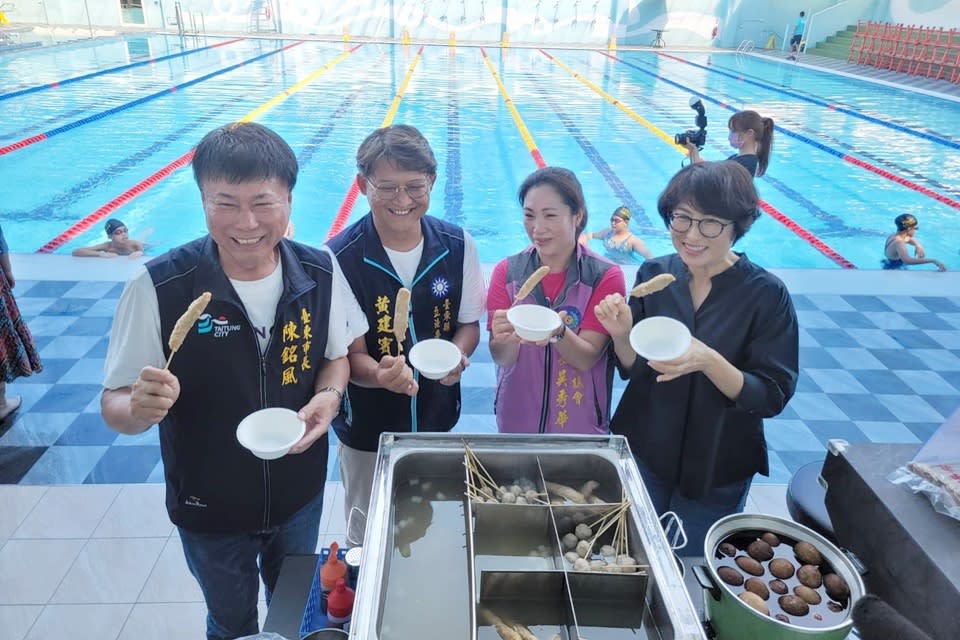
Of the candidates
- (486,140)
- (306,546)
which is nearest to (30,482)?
(306,546)

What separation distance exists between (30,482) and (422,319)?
8.08 feet

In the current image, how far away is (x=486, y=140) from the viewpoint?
11.5 meters

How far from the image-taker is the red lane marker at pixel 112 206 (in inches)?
280

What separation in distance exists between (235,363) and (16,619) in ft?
5.81

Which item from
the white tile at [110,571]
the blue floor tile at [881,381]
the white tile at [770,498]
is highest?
the blue floor tile at [881,381]

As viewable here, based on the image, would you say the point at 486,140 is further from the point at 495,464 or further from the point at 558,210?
the point at 495,464

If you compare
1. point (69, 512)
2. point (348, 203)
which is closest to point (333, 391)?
point (69, 512)

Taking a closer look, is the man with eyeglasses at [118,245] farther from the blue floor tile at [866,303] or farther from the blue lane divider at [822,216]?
the blue lane divider at [822,216]

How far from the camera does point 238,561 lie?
194 centimetres

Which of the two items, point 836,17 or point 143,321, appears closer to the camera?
point 143,321

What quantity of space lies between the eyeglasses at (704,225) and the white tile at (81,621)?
2.62 metres

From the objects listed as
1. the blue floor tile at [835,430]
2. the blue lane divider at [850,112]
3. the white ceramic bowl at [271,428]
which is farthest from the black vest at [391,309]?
the blue lane divider at [850,112]

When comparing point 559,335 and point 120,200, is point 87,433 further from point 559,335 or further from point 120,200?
→ point 120,200

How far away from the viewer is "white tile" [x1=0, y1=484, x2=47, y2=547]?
2.88 m
